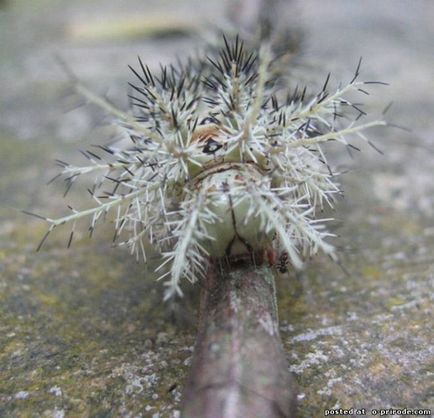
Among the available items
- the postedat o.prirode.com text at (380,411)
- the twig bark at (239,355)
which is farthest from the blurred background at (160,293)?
the twig bark at (239,355)

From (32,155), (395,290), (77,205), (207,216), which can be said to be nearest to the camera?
(207,216)

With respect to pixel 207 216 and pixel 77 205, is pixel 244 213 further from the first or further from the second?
pixel 77 205

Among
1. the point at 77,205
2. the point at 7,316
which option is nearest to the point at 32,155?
the point at 77,205

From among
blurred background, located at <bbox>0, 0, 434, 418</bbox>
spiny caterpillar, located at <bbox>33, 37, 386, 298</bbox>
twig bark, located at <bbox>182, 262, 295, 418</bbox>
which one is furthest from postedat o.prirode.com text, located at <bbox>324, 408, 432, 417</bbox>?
spiny caterpillar, located at <bbox>33, 37, 386, 298</bbox>

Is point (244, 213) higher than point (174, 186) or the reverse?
the reverse

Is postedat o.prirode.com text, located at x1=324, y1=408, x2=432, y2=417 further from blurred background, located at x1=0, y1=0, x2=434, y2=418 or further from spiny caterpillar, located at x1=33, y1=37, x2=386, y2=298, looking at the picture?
spiny caterpillar, located at x1=33, y1=37, x2=386, y2=298
